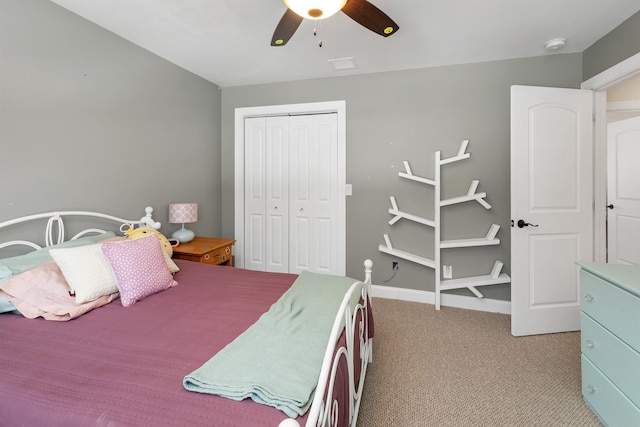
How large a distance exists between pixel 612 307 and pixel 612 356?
0.24 m

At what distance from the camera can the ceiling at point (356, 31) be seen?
204cm

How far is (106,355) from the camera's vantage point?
1.17m

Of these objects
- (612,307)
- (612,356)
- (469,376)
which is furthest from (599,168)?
(469,376)

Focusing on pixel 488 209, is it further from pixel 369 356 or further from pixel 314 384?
pixel 314 384

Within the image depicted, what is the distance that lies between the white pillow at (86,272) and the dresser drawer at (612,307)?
2574 mm

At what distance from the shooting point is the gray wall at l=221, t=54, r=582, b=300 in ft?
9.62

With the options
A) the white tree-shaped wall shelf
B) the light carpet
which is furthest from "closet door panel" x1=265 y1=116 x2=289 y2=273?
the light carpet

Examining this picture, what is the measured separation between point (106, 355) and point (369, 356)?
4.89 ft

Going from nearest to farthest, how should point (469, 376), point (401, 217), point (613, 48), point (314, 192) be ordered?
point (469, 376) < point (613, 48) < point (401, 217) < point (314, 192)

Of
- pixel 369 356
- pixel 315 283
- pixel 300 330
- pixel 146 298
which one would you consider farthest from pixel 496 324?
pixel 146 298

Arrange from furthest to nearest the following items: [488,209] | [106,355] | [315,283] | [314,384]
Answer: [488,209], [315,283], [106,355], [314,384]

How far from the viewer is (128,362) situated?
112 cm

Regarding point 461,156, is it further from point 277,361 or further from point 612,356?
point 277,361

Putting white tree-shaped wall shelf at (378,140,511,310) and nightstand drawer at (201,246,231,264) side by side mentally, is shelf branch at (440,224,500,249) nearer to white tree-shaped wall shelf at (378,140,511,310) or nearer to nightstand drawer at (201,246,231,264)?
white tree-shaped wall shelf at (378,140,511,310)
